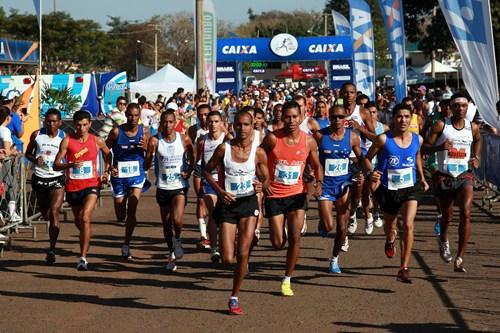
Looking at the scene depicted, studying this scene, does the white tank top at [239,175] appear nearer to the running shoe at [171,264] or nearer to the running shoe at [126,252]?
the running shoe at [171,264]

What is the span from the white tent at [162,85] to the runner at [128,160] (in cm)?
2983

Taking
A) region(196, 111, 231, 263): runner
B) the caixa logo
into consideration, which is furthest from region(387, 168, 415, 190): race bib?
the caixa logo

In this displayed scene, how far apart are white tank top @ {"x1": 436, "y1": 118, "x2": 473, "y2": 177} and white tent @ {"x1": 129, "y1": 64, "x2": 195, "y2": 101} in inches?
1251

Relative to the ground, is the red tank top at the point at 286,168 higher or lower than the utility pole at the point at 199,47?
lower

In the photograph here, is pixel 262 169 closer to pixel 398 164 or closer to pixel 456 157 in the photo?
pixel 398 164

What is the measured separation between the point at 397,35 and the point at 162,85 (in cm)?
2493

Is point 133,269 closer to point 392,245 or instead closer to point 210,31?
point 392,245

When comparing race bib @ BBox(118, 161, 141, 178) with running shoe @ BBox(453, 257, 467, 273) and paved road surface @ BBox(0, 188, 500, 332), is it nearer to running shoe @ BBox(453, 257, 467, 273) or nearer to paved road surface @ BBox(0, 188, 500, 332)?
paved road surface @ BBox(0, 188, 500, 332)

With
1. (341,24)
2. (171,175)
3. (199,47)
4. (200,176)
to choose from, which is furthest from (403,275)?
(341,24)

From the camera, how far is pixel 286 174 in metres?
9.16

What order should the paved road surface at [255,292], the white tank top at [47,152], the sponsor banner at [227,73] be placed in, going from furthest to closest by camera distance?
the sponsor banner at [227,73] → the white tank top at [47,152] → the paved road surface at [255,292]

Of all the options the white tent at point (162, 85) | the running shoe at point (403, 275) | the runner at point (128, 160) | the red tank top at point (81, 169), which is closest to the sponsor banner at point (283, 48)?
the white tent at point (162, 85)

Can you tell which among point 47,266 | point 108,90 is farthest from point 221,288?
point 108,90

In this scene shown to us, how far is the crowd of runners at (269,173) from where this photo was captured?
873cm
